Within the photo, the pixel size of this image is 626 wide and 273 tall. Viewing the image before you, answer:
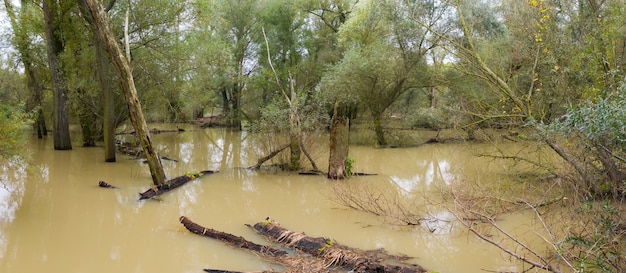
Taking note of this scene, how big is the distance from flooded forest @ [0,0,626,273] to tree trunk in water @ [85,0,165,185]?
0.12 ft

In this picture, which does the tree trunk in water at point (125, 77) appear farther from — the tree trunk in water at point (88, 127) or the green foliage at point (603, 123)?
the tree trunk in water at point (88, 127)

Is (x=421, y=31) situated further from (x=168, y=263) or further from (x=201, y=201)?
(x=168, y=263)

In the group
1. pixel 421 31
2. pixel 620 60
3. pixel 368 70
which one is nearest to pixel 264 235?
pixel 620 60

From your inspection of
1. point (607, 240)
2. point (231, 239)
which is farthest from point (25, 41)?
point (607, 240)

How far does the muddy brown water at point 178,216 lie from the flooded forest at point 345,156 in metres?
0.05

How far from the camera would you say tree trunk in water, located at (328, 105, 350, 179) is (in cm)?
1229

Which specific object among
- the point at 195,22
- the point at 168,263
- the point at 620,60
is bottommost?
the point at 168,263

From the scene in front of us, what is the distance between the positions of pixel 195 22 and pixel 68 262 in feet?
44.0

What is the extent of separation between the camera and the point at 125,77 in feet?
34.8

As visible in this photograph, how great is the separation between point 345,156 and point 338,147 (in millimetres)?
370

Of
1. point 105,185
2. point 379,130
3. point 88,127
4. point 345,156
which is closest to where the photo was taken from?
point 105,185

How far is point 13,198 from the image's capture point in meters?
9.69

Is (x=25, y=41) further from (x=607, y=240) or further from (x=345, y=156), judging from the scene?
(x=607, y=240)

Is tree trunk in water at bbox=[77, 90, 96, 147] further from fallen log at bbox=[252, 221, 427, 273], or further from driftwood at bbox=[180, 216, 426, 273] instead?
fallen log at bbox=[252, 221, 427, 273]
